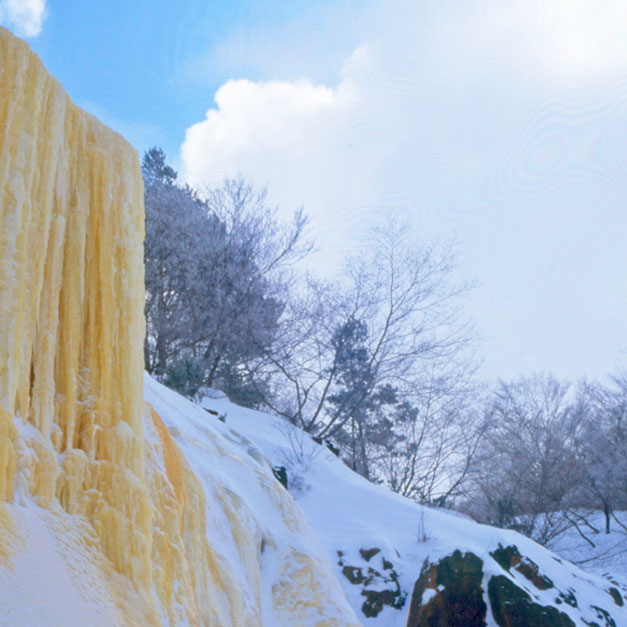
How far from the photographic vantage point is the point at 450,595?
606cm

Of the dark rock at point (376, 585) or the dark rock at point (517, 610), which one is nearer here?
the dark rock at point (517, 610)

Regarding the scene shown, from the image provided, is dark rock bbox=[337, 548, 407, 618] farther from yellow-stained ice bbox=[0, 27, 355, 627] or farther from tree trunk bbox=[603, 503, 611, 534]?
tree trunk bbox=[603, 503, 611, 534]

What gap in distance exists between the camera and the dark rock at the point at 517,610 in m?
5.70

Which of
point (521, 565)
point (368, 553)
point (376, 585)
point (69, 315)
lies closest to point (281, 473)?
point (368, 553)

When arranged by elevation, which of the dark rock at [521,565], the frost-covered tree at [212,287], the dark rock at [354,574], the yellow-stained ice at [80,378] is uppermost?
the frost-covered tree at [212,287]

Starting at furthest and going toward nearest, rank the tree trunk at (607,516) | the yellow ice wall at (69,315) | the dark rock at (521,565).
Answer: the tree trunk at (607,516) → the dark rock at (521,565) → the yellow ice wall at (69,315)

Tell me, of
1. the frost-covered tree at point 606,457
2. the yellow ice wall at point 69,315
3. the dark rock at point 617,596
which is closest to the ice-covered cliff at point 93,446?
the yellow ice wall at point 69,315

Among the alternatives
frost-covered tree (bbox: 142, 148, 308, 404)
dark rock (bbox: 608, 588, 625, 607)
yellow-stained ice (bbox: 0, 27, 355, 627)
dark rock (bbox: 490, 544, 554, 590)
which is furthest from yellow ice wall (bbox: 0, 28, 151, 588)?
frost-covered tree (bbox: 142, 148, 308, 404)

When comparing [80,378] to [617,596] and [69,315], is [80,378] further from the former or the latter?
[617,596]

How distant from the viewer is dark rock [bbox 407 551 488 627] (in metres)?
5.88

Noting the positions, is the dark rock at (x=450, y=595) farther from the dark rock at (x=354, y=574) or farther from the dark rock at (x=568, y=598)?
the dark rock at (x=568, y=598)

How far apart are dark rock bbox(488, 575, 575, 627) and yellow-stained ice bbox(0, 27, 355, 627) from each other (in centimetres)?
339

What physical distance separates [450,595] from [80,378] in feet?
16.2

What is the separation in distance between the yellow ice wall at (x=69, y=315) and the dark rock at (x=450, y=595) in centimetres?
430
